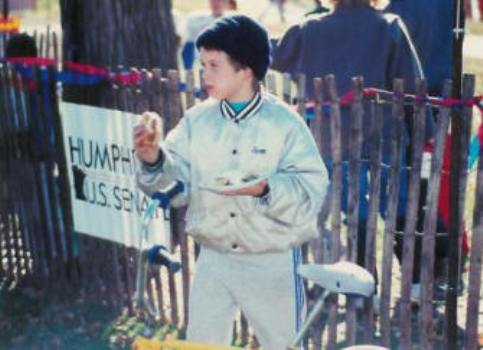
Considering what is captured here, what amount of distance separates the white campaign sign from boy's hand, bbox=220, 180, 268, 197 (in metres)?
2.02

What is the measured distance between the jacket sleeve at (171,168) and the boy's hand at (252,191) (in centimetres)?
29

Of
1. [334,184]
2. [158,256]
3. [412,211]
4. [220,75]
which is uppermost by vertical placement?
[220,75]

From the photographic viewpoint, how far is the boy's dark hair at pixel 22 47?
794cm

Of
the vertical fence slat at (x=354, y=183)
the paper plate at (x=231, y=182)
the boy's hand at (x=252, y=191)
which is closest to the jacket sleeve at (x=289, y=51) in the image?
→ the vertical fence slat at (x=354, y=183)

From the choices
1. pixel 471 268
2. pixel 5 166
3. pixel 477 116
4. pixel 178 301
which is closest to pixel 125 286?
pixel 178 301

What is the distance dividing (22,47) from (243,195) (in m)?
4.48

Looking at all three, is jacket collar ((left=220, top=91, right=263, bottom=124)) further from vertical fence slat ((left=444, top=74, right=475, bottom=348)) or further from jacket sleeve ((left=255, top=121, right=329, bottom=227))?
vertical fence slat ((left=444, top=74, right=475, bottom=348))

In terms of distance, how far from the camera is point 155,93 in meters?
5.97

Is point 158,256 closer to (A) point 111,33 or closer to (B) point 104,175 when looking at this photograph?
(B) point 104,175

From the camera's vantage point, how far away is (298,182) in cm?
406

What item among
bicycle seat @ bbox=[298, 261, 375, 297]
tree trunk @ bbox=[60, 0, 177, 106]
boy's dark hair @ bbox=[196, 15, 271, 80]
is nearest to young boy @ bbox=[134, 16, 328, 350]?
boy's dark hair @ bbox=[196, 15, 271, 80]

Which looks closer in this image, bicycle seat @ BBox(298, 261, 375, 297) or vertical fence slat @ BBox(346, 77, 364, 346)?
bicycle seat @ BBox(298, 261, 375, 297)

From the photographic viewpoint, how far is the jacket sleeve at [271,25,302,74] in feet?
20.1

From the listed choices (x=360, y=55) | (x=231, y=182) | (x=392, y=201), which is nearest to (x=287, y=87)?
(x=360, y=55)
